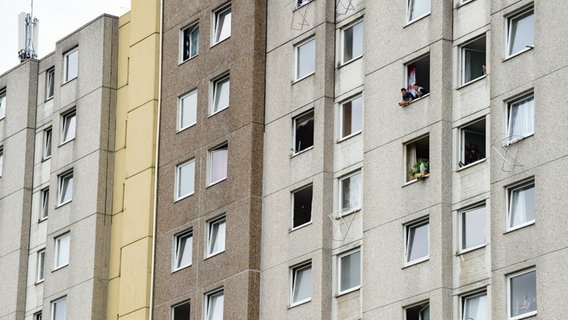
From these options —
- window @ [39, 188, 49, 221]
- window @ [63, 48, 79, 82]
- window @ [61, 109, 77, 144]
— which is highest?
window @ [63, 48, 79, 82]

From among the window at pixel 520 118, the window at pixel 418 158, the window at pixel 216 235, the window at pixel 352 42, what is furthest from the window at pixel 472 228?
the window at pixel 216 235

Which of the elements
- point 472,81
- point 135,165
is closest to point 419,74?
point 472,81

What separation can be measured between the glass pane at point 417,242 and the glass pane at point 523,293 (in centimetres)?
441

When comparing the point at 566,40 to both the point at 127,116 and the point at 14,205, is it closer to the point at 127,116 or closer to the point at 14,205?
the point at 127,116

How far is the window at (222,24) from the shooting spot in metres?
74.7

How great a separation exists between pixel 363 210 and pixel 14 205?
83.0ft

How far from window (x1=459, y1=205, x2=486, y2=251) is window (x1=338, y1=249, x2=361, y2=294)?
516cm

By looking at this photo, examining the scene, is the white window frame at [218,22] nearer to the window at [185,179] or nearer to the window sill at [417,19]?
the window at [185,179]

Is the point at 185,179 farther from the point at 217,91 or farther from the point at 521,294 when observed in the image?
the point at 521,294

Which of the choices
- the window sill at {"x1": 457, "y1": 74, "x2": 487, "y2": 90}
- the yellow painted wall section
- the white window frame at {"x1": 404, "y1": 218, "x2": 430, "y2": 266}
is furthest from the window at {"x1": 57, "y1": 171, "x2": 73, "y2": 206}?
the window sill at {"x1": 457, "y1": 74, "x2": 487, "y2": 90}

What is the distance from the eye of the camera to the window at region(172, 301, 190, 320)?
2876 inches

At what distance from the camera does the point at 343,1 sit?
228ft

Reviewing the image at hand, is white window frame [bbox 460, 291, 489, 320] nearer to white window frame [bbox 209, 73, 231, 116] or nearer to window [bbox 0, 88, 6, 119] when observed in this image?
white window frame [bbox 209, 73, 231, 116]

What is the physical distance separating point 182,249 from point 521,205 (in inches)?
729
